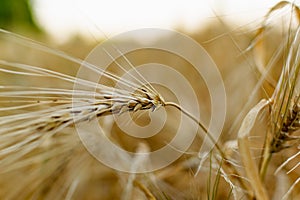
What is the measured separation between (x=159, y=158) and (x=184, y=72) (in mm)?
639

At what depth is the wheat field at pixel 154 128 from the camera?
1.59 ft

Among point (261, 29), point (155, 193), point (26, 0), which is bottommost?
point (155, 193)

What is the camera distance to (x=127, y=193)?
0.65 m

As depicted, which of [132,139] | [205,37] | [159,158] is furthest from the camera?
[205,37]

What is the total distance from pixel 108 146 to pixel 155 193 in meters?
0.18

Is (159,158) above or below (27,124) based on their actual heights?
below

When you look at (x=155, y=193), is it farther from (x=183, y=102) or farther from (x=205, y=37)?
(x=205, y=37)

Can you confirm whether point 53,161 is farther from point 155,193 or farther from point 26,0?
point 26,0

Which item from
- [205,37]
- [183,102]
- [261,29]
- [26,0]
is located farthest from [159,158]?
[26,0]

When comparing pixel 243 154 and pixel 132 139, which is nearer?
pixel 243 154

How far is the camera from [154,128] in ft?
3.62

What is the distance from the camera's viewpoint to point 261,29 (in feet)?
1.98

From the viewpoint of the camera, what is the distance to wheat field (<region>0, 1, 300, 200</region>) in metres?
0.49

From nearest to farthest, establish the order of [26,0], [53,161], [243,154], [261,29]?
1. [243,154]
2. [261,29]
3. [53,161]
4. [26,0]
